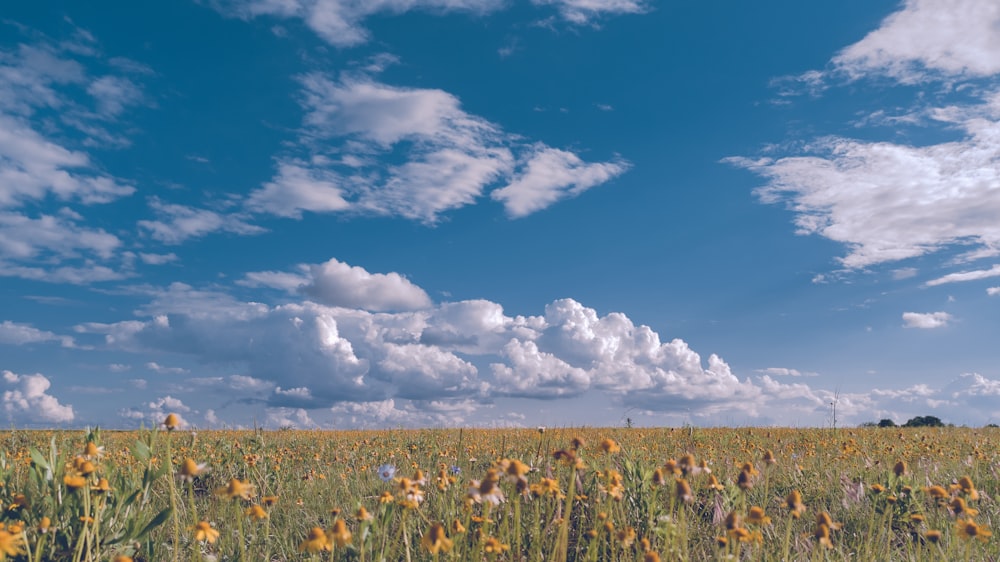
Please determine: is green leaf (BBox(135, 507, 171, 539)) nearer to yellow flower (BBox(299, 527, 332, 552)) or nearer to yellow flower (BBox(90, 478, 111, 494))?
yellow flower (BBox(90, 478, 111, 494))

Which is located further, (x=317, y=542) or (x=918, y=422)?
(x=918, y=422)

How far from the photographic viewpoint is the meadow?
3148 millimetres

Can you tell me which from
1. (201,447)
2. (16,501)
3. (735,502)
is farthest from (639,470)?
(201,447)

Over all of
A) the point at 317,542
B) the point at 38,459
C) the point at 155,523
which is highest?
the point at 38,459

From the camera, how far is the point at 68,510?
3.81 m

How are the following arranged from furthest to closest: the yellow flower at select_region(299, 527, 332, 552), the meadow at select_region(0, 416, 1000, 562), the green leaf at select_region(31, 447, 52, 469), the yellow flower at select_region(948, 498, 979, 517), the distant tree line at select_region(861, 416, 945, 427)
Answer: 1. the distant tree line at select_region(861, 416, 945, 427)
2. the green leaf at select_region(31, 447, 52, 469)
3. the yellow flower at select_region(948, 498, 979, 517)
4. the meadow at select_region(0, 416, 1000, 562)
5. the yellow flower at select_region(299, 527, 332, 552)

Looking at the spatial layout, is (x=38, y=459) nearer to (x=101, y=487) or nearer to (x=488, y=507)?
(x=101, y=487)

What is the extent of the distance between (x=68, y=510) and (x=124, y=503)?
12.0 inches

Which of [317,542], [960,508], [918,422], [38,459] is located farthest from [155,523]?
[918,422]

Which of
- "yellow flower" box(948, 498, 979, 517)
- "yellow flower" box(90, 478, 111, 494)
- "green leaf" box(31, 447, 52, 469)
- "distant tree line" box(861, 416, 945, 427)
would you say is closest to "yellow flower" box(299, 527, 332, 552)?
"yellow flower" box(90, 478, 111, 494)

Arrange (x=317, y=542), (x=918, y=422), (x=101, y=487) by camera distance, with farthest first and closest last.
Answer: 1. (x=918, y=422)
2. (x=101, y=487)
3. (x=317, y=542)

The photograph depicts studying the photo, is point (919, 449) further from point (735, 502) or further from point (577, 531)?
point (577, 531)

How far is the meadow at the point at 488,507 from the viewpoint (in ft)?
10.3

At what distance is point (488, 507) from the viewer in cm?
354
